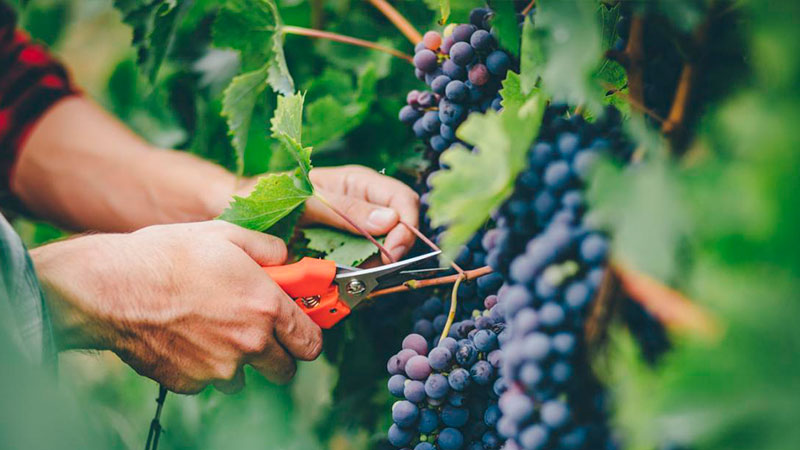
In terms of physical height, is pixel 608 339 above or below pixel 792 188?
below

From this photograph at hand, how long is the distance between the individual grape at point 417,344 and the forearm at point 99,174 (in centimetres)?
67

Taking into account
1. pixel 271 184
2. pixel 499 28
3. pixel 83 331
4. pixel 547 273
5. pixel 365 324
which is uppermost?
pixel 499 28

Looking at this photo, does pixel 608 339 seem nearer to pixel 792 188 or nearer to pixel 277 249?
pixel 792 188

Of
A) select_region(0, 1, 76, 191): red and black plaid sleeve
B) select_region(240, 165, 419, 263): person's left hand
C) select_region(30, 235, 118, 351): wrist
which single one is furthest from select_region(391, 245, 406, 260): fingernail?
select_region(0, 1, 76, 191): red and black plaid sleeve

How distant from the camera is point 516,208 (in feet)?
1.84

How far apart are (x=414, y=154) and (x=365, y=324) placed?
34cm

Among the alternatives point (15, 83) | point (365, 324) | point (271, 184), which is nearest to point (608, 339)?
Result: point (271, 184)

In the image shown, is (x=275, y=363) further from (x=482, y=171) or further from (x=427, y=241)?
(x=482, y=171)

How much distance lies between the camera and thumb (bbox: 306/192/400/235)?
3.06 feet

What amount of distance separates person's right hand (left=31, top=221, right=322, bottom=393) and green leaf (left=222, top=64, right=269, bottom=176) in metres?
0.22

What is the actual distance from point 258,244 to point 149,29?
1.76 ft

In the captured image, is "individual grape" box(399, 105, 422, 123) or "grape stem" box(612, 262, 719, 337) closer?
"grape stem" box(612, 262, 719, 337)

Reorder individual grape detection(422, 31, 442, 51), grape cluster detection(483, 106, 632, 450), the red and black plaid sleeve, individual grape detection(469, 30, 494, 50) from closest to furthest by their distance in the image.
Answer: grape cluster detection(483, 106, 632, 450)
individual grape detection(469, 30, 494, 50)
individual grape detection(422, 31, 442, 51)
the red and black plaid sleeve

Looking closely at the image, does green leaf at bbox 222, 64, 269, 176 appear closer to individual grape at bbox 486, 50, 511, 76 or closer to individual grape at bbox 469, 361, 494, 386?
individual grape at bbox 486, 50, 511, 76
